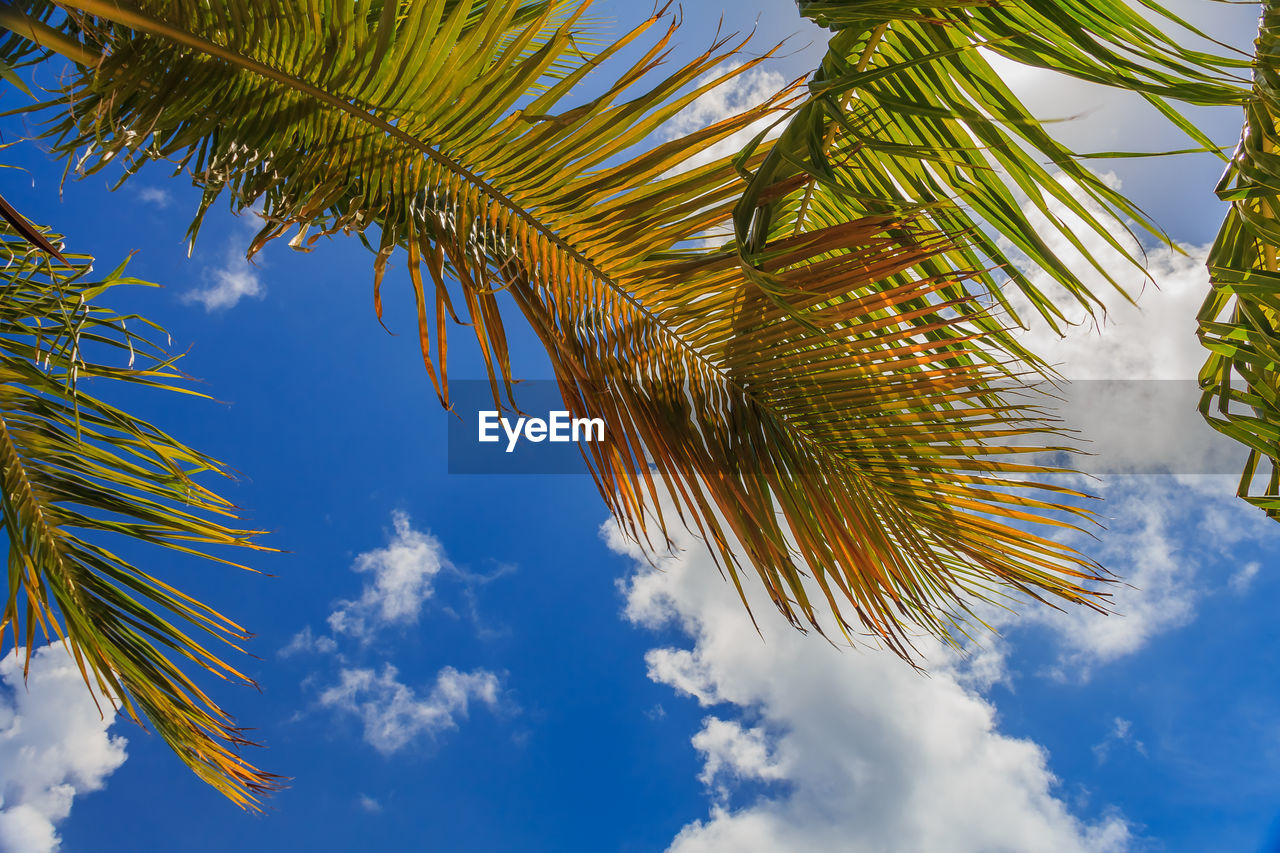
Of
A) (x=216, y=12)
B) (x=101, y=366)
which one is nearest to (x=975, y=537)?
(x=216, y=12)

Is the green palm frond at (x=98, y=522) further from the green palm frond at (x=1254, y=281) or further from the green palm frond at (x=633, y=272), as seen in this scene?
the green palm frond at (x=1254, y=281)

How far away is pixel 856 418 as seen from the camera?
0.93 metres

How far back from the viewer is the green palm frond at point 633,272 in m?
0.83

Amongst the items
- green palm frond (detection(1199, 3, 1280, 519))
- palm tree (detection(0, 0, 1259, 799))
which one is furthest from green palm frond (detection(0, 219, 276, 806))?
green palm frond (detection(1199, 3, 1280, 519))

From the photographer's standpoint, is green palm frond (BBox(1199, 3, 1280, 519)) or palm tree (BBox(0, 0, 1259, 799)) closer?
green palm frond (BBox(1199, 3, 1280, 519))

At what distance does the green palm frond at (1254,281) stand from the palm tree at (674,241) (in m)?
0.14

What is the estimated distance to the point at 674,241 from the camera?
2.99 ft

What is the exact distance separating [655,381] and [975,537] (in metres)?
0.47

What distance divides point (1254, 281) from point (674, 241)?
1.87 feet

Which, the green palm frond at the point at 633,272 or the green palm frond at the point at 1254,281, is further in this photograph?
the green palm frond at the point at 633,272

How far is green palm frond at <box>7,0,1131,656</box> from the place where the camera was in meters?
0.83

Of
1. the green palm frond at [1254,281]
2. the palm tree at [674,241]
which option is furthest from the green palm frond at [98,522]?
the green palm frond at [1254,281]

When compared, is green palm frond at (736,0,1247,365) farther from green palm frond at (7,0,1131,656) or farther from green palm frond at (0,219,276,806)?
green palm frond at (0,219,276,806)

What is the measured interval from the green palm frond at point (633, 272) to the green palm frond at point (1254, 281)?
8.6 inches
